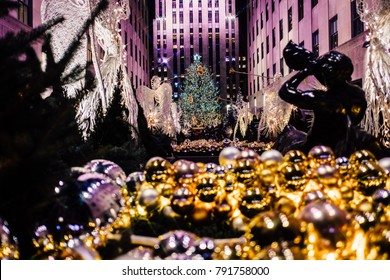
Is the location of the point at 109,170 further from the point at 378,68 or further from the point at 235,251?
the point at 378,68

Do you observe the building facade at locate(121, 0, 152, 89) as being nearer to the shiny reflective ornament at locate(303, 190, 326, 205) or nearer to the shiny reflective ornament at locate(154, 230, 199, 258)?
the shiny reflective ornament at locate(303, 190, 326, 205)

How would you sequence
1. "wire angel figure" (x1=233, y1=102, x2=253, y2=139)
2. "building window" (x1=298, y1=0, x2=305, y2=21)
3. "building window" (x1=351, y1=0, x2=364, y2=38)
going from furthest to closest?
"building window" (x1=298, y1=0, x2=305, y2=21), "building window" (x1=351, y1=0, x2=364, y2=38), "wire angel figure" (x1=233, y1=102, x2=253, y2=139)

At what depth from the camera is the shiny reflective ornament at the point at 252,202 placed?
1869mm

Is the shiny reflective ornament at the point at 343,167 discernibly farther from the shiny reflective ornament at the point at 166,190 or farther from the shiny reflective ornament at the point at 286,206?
the shiny reflective ornament at the point at 166,190

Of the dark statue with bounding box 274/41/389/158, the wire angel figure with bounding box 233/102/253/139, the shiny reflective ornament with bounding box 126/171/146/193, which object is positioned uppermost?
the wire angel figure with bounding box 233/102/253/139

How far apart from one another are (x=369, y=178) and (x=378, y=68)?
3.55 meters

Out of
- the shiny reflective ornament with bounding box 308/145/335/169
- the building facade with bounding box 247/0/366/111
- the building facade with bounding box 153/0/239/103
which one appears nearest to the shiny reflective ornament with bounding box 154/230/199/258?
the shiny reflective ornament with bounding box 308/145/335/169

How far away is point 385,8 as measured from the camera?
5344 mm

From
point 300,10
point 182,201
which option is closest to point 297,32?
point 300,10

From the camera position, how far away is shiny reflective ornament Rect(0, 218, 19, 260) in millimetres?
1547

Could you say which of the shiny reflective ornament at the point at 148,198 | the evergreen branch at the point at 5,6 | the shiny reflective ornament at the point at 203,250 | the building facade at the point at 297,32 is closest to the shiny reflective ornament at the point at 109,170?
the shiny reflective ornament at the point at 148,198

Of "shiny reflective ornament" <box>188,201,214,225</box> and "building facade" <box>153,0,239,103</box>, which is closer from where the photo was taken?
"shiny reflective ornament" <box>188,201,214,225</box>

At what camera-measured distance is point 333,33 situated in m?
20.0

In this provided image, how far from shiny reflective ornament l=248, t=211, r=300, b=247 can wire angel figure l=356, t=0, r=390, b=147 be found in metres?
4.09
